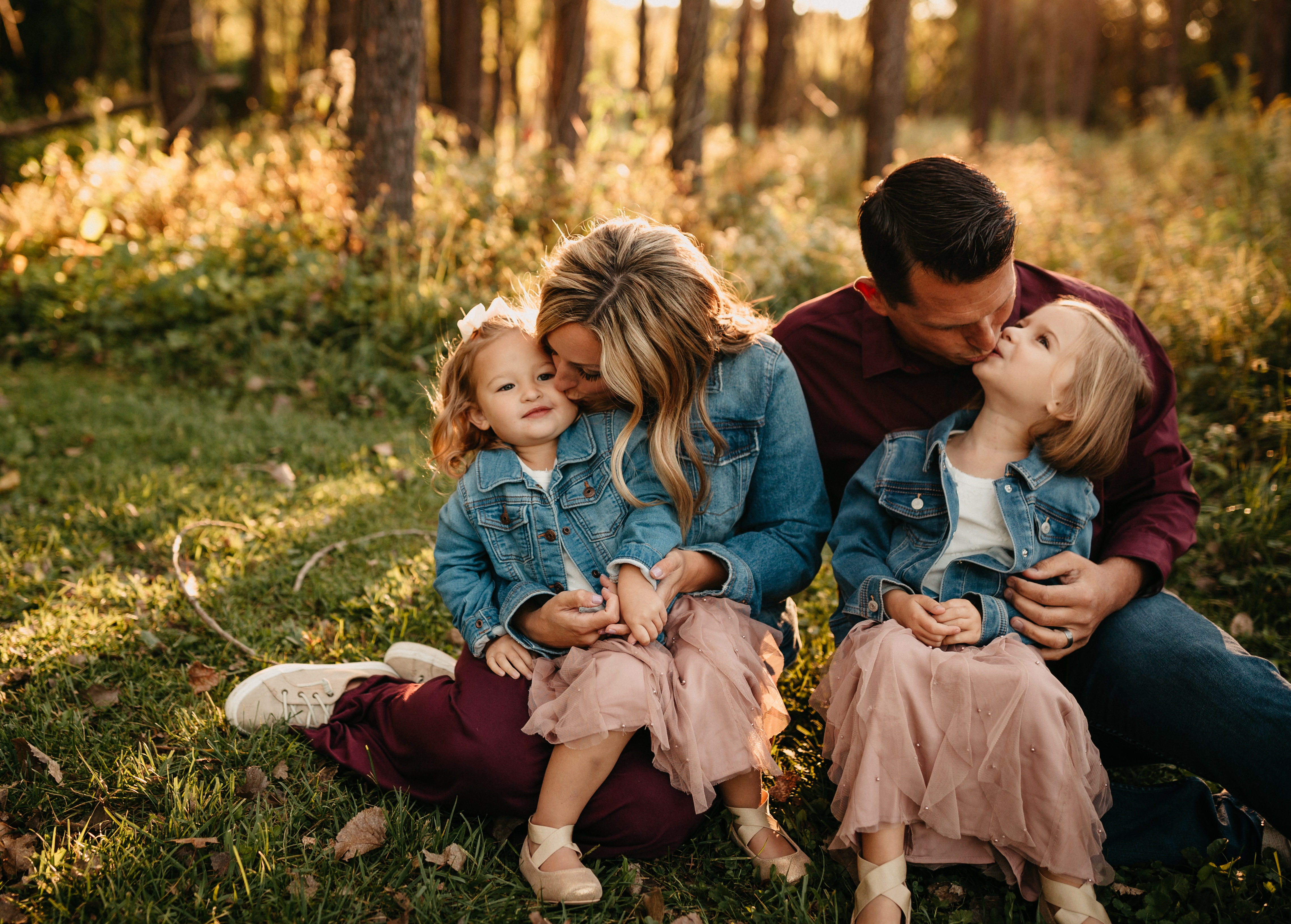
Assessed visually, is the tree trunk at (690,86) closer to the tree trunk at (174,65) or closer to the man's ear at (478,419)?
the man's ear at (478,419)

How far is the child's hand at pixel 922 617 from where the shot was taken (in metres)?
2.11

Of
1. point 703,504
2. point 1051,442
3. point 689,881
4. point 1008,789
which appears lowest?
point 689,881

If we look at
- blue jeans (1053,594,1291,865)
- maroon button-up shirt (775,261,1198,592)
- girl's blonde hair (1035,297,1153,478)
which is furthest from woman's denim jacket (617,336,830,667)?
blue jeans (1053,594,1291,865)

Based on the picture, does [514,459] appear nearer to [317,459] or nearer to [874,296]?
[874,296]

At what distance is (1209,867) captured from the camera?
203 cm

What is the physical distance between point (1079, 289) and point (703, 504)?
1.39 meters

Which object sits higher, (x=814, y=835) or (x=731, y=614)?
(x=731, y=614)

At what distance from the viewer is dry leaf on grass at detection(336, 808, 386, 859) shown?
2.13 meters

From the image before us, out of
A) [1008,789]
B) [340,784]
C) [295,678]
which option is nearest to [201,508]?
[295,678]

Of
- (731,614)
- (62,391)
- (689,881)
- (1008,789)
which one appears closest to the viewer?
(1008,789)

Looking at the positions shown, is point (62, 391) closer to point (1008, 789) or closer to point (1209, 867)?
point (1008, 789)

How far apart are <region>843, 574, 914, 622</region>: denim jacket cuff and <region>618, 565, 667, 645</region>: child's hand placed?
55cm

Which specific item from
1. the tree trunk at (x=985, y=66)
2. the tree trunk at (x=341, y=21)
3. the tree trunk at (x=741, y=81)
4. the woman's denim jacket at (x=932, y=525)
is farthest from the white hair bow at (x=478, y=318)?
the tree trunk at (x=985, y=66)

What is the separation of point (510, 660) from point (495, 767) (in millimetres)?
289
